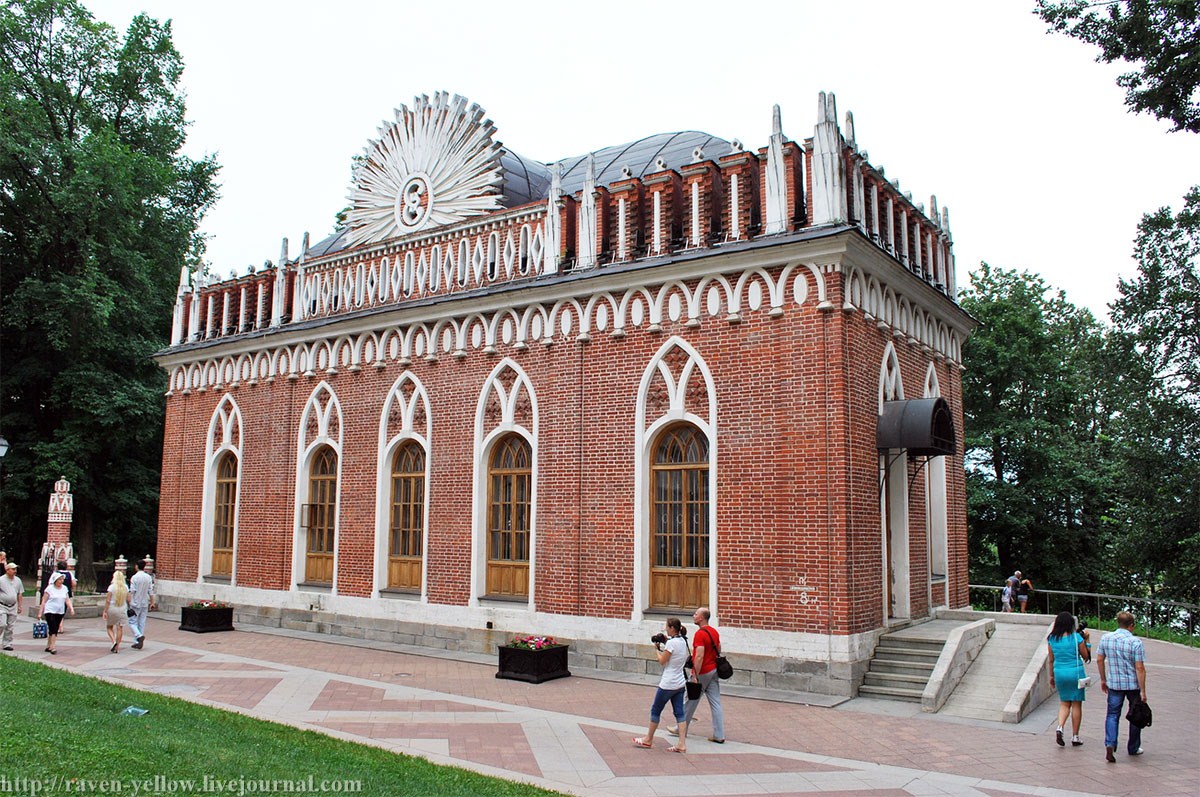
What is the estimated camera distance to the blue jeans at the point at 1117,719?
887 centimetres

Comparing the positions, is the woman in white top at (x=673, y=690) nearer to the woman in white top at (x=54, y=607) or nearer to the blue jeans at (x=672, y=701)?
the blue jeans at (x=672, y=701)

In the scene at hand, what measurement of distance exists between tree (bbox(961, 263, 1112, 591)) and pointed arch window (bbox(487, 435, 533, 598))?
1607 centimetres

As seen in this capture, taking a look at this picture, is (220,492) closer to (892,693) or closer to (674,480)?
(674,480)

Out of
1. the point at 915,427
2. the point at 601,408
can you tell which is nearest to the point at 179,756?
the point at 601,408

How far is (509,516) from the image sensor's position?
15125 millimetres

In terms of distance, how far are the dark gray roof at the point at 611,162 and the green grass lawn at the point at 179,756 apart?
10.6 m

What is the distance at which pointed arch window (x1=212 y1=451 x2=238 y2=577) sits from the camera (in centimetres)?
1962

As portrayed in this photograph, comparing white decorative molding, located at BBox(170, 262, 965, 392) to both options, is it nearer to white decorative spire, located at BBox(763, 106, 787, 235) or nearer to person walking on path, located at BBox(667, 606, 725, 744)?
white decorative spire, located at BBox(763, 106, 787, 235)

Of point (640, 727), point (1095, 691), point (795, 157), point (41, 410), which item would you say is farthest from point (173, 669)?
point (41, 410)

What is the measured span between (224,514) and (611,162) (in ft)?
37.5

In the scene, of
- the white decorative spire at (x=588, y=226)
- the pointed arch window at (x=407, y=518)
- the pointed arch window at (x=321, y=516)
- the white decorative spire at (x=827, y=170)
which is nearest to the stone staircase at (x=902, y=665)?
the white decorative spire at (x=827, y=170)

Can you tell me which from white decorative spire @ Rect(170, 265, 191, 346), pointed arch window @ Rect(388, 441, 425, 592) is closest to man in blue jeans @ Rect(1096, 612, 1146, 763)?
pointed arch window @ Rect(388, 441, 425, 592)

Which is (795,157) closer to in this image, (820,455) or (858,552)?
(820,455)

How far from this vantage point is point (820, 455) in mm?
11797
